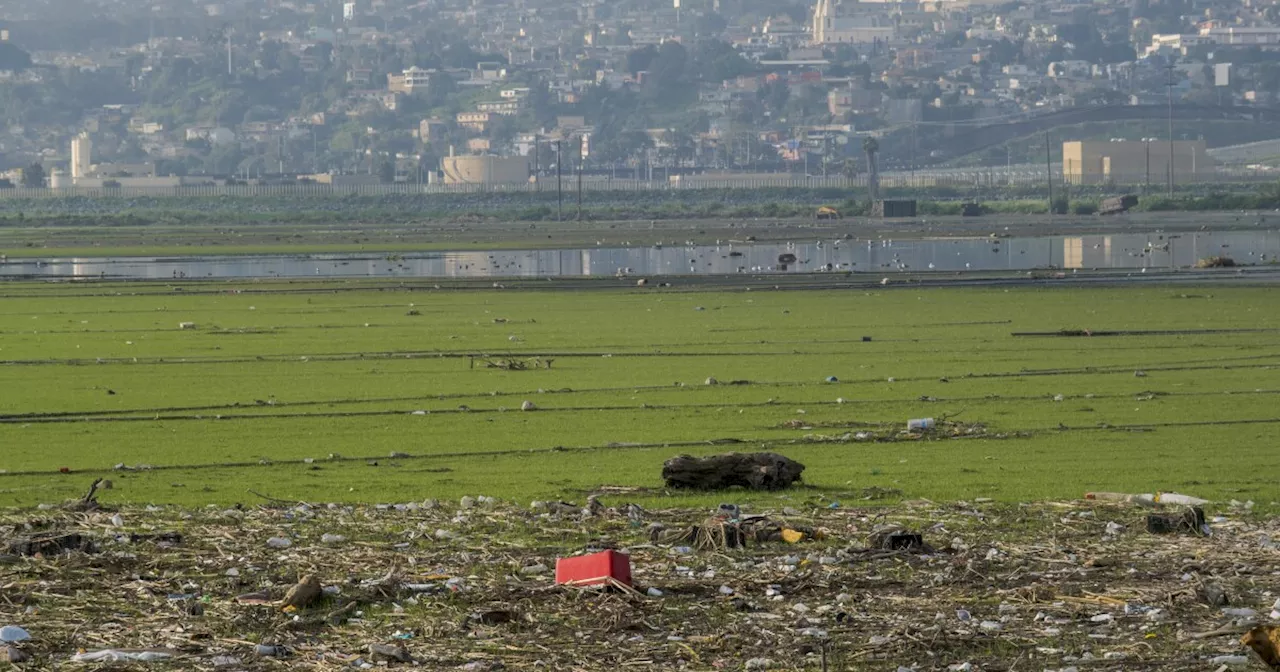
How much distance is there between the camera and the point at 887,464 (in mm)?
16719

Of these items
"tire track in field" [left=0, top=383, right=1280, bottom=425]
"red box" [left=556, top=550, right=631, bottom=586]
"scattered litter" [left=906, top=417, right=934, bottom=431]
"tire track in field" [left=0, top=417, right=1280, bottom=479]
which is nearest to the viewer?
"red box" [left=556, top=550, right=631, bottom=586]

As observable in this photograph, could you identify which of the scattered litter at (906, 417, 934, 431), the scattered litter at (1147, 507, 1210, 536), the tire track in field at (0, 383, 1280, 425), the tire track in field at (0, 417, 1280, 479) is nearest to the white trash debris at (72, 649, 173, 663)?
the scattered litter at (1147, 507, 1210, 536)

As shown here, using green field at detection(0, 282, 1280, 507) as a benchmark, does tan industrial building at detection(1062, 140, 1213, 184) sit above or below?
above

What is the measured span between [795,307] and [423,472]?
2315cm

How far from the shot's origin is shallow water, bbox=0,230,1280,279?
A: 56.5 m

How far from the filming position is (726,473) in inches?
592

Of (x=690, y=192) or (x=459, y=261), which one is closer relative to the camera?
(x=459, y=261)

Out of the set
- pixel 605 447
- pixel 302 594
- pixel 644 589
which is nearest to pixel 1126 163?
pixel 605 447

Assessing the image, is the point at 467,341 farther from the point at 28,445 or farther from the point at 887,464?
the point at 887,464

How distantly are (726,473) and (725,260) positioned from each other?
47584 millimetres

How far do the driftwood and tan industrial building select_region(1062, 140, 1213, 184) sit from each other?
15585 centimetres

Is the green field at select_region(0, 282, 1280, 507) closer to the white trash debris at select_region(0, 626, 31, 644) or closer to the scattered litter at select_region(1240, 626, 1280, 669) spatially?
the white trash debris at select_region(0, 626, 31, 644)

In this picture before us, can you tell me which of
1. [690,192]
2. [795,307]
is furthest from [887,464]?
[690,192]

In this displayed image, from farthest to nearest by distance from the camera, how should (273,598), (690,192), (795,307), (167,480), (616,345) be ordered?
(690,192)
(795,307)
(616,345)
(167,480)
(273,598)
